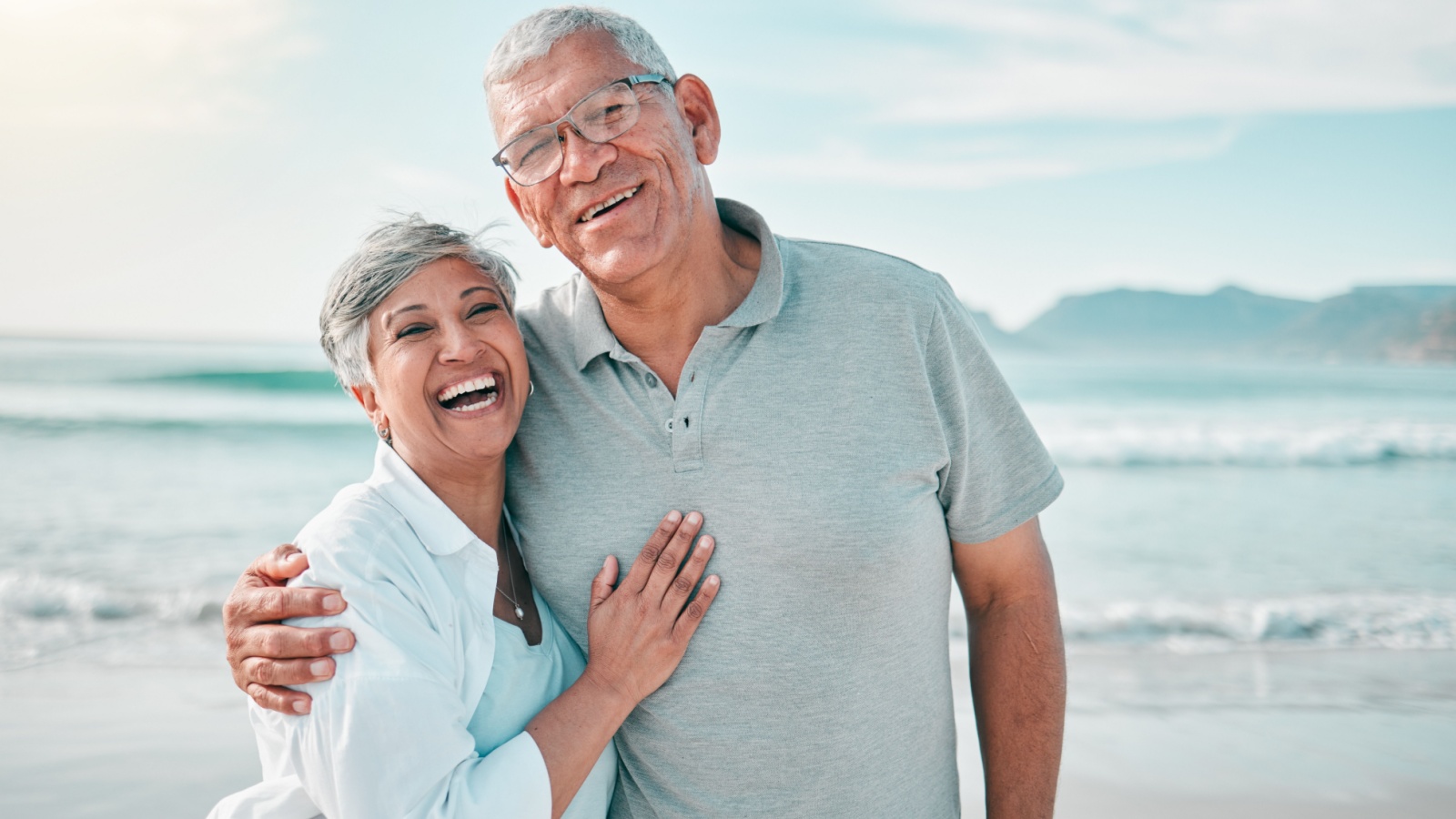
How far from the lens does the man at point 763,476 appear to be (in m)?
1.74

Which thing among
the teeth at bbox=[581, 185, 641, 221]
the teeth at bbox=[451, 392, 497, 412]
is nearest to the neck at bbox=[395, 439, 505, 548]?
the teeth at bbox=[451, 392, 497, 412]

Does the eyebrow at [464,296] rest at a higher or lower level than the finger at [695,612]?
higher

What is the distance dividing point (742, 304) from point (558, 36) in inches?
25.8

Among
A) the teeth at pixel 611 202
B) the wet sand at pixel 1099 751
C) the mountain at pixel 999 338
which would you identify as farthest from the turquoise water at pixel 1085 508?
the mountain at pixel 999 338

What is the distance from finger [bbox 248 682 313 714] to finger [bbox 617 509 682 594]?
0.58 meters

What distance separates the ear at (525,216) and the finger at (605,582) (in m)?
0.71

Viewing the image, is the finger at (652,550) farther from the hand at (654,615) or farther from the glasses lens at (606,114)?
the glasses lens at (606,114)

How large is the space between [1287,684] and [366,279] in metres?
5.42

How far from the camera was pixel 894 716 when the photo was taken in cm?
180

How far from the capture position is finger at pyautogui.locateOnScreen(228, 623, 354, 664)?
1.48 m

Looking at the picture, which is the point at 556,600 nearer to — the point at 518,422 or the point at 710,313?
the point at 518,422

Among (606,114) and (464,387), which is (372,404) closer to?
(464,387)

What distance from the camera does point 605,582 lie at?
1818mm

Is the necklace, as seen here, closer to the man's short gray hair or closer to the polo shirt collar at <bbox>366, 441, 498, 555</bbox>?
the polo shirt collar at <bbox>366, 441, 498, 555</bbox>
